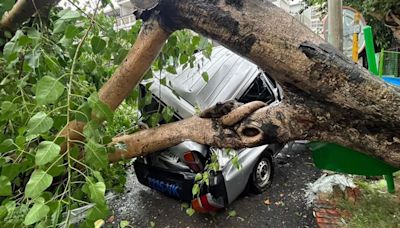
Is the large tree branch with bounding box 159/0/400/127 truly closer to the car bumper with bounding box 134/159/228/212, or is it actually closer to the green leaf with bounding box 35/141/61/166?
the green leaf with bounding box 35/141/61/166

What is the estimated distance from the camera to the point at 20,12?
57.6 inches

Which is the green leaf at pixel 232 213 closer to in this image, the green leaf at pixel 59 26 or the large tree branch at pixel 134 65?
the large tree branch at pixel 134 65

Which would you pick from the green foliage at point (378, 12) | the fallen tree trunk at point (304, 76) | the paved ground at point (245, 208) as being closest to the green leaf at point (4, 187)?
the fallen tree trunk at point (304, 76)

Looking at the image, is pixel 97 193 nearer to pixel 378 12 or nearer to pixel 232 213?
pixel 232 213

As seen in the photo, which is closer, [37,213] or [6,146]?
[37,213]

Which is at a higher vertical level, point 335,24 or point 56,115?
point 56,115

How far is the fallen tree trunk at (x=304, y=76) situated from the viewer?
1040 millimetres

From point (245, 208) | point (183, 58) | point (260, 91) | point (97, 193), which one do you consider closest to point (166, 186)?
point (245, 208)

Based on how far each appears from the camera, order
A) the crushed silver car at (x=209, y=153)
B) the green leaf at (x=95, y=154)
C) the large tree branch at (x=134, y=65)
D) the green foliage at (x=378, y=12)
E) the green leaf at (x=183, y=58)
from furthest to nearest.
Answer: the green foliage at (x=378, y=12), the crushed silver car at (x=209, y=153), the green leaf at (x=183, y=58), the large tree branch at (x=134, y=65), the green leaf at (x=95, y=154)

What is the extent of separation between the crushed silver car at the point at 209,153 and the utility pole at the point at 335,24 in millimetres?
760

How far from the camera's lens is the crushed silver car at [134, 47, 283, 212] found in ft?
9.59

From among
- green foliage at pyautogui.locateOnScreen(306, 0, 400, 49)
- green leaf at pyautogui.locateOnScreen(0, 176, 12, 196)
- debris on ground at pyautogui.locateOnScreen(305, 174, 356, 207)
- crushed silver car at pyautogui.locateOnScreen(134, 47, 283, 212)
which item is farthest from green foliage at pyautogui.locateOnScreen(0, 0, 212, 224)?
green foliage at pyautogui.locateOnScreen(306, 0, 400, 49)

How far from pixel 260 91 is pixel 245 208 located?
1393 mm

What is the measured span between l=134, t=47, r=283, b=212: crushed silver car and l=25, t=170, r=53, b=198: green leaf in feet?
6.24
